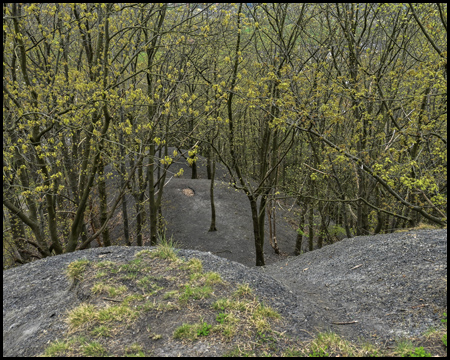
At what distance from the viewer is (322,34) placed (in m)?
10.9

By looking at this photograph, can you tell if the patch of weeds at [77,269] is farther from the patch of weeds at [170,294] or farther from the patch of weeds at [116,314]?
the patch of weeds at [170,294]

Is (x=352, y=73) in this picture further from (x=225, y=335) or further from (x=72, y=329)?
(x=72, y=329)

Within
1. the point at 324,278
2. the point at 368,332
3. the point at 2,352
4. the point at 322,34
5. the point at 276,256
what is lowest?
the point at 276,256

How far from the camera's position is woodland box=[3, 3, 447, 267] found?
641cm

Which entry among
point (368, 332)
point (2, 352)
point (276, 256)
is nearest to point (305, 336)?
point (368, 332)

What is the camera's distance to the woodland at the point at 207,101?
21.0ft

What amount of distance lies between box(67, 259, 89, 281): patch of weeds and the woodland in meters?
1.42

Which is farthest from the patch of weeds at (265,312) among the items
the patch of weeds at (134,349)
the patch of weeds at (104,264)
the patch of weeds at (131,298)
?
the patch of weeds at (104,264)

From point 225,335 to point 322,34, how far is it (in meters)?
10.6

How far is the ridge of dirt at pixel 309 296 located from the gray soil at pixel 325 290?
0.01 m

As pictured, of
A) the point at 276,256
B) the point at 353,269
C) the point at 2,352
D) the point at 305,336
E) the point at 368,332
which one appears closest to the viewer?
the point at 2,352

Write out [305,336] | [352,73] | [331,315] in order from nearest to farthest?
[305,336] → [331,315] → [352,73]

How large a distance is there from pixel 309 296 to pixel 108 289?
3.49m

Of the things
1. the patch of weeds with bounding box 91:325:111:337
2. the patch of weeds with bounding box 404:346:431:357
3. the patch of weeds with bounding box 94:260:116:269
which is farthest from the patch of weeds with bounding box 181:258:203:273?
the patch of weeds with bounding box 404:346:431:357
